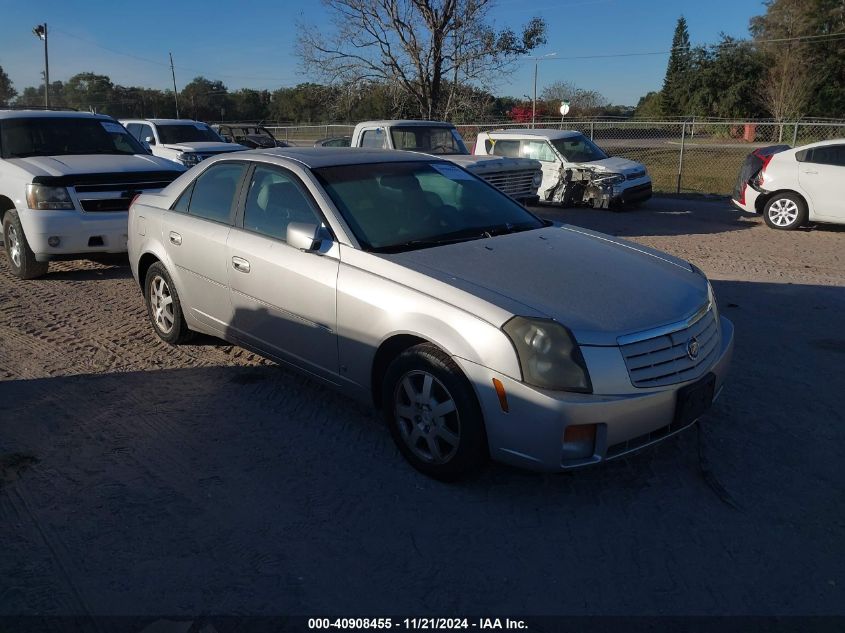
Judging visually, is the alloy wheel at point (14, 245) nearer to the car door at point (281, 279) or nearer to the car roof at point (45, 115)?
the car roof at point (45, 115)

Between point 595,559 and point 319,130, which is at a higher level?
point 319,130

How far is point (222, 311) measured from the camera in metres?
4.89

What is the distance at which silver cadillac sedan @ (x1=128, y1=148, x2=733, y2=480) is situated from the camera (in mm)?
3193

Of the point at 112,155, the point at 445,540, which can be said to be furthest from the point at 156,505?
the point at 112,155

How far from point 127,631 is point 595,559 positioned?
1.87 m

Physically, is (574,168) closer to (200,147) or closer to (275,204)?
(200,147)

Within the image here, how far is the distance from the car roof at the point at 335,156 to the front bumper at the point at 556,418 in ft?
6.35

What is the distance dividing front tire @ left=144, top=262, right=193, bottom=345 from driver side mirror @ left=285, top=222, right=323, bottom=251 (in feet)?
5.74

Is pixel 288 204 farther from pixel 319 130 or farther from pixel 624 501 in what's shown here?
pixel 319 130

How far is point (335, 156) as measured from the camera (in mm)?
4801

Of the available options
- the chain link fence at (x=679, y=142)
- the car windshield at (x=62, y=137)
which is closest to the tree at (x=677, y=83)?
the chain link fence at (x=679, y=142)

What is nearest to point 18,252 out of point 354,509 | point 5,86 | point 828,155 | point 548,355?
point 354,509

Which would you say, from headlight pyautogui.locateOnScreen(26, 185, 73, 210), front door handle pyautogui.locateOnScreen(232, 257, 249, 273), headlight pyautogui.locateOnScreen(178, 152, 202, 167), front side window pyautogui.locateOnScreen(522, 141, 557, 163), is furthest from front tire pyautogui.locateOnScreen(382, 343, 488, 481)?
headlight pyautogui.locateOnScreen(178, 152, 202, 167)

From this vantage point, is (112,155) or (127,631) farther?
(112,155)
